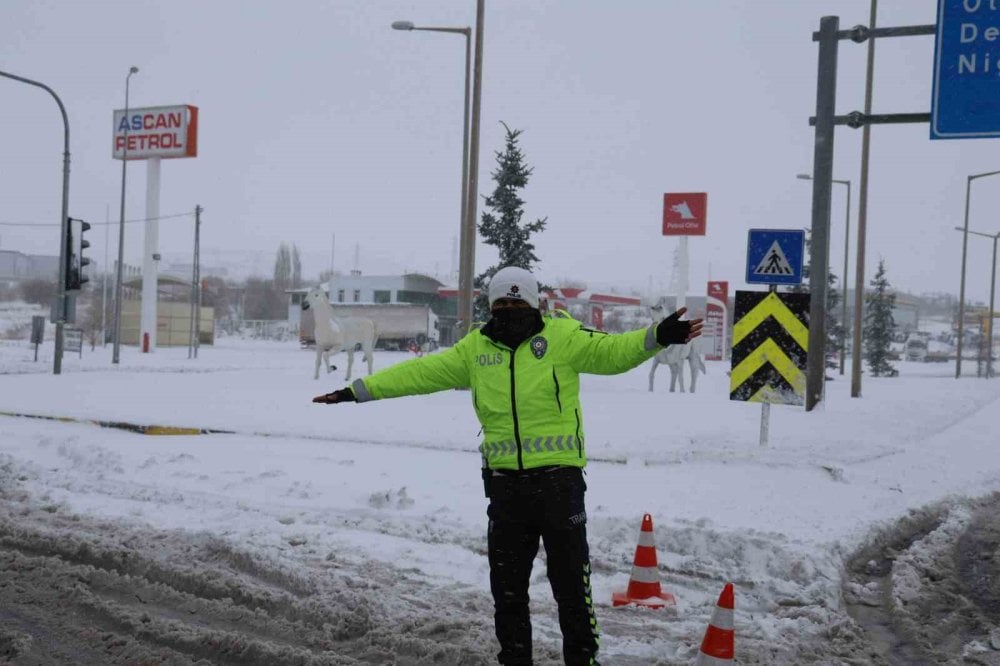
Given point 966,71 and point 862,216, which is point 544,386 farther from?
point 862,216

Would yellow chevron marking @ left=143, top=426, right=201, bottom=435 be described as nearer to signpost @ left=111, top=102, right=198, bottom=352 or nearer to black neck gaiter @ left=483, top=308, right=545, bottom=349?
black neck gaiter @ left=483, top=308, right=545, bottom=349

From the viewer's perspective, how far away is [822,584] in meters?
6.84

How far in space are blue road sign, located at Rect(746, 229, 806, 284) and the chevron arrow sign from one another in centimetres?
50

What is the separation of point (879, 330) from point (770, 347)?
41770mm

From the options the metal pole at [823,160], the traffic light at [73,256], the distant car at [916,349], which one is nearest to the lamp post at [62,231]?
the traffic light at [73,256]

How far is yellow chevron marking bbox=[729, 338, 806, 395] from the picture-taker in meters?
12.0

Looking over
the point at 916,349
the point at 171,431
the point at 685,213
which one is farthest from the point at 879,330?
the point at 171,431

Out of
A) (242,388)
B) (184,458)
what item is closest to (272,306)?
(242,388)

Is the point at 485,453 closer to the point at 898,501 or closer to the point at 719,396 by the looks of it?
the point at 898,501

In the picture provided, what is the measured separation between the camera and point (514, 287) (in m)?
4.76

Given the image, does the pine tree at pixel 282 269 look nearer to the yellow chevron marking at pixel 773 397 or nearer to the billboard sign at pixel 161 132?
the billboard sign at pixel 161 132

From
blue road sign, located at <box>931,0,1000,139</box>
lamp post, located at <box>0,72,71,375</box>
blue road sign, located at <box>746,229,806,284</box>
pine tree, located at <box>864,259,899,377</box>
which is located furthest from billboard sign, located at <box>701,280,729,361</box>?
blue road sign, located at <box>746,229,806,284</box>

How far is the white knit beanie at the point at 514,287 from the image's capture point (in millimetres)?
4758

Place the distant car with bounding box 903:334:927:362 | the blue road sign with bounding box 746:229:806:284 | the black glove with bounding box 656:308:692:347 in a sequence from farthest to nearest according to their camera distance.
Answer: the distant car with bounding box 903:334:927:362 < the blue road sign with bounding box 746:229:806:284 < the black glove with bounding box 656:308:692:347
